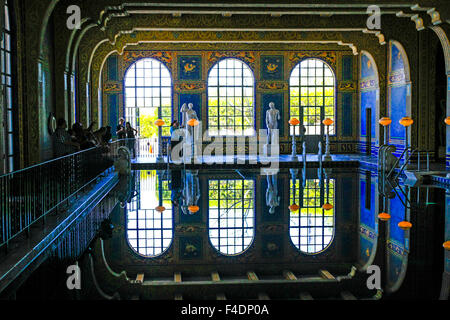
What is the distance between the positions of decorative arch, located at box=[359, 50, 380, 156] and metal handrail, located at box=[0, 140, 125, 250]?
13.7 m

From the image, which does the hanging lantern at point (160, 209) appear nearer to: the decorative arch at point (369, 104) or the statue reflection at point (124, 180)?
the statue reflection at point (124, 180)

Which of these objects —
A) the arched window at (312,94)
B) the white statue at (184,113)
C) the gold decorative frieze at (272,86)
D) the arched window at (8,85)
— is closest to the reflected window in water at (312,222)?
the arched window at (8,85)

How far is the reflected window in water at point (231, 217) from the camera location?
801cm

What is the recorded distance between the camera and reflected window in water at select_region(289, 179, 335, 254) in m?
7.94

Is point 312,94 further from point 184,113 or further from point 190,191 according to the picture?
point 190,191

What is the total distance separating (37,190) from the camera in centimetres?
818

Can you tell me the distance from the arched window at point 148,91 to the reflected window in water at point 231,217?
1081 centimetres

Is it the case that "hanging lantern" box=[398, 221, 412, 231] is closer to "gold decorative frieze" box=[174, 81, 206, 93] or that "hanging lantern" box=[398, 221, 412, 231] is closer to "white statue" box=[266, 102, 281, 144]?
"white statue" box=[266, 102, 281, 144]

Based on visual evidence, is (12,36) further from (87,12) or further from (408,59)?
(408,59)

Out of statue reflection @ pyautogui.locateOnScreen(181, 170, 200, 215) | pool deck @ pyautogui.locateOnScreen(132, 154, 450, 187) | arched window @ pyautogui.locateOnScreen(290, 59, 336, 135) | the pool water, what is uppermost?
arched window @ pyautogui.locateOnScreen(290, 59, 336, 135)

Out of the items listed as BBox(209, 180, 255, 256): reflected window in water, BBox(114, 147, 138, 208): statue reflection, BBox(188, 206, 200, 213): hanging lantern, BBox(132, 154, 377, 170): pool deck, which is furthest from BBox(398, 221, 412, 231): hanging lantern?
BBox(132, 154, 377, 170): pool deck

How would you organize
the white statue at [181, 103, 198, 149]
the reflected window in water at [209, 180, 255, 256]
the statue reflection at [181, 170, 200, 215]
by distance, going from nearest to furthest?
the reflected window in water at [209, 180, 255, 256] < the statue reflection at [181, 170, 200, 215] < the white statue at [181, 103, 198, 149]

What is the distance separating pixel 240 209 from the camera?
1074cm

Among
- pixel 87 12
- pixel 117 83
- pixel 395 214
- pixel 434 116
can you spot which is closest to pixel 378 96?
pixel 434 116
